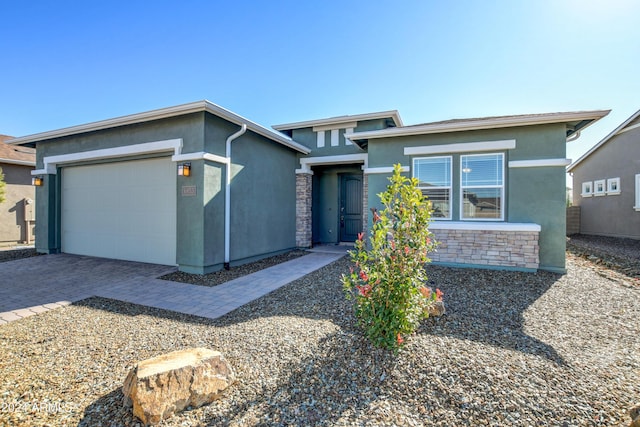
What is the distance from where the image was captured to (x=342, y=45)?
827 cm

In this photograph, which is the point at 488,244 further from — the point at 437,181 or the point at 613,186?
the point at 613,186

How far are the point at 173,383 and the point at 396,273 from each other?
198 cm

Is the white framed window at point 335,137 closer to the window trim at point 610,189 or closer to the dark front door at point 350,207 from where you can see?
the dark front door at point 350,207

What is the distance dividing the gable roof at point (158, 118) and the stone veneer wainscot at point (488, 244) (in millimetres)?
4750

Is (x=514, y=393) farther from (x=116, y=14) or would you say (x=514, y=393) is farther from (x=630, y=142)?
(x=630, y=142)

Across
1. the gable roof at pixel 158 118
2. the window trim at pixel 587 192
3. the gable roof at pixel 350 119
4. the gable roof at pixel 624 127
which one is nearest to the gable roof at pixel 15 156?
the gable roof at pixel 158 118

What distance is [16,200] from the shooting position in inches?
441

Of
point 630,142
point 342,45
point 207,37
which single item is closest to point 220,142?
point 207,37

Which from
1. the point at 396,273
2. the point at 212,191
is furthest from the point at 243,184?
the point at 396,273

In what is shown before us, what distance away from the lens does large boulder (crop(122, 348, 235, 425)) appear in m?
1.99

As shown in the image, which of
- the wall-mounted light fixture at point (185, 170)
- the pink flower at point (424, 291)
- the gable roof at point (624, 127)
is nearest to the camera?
the pink flower at point (424, 291)

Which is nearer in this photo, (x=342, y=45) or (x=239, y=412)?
(x=239, y=412)

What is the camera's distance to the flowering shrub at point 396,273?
2674 millimetres

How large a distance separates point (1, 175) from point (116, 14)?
797 centimetres
